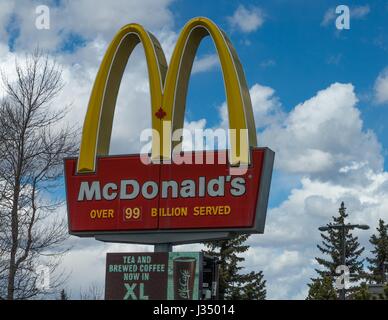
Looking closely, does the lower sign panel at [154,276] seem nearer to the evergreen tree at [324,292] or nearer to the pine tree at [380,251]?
the evergreen tree at [324,292]

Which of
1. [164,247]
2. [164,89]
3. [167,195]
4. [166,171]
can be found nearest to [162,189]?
[167,195]

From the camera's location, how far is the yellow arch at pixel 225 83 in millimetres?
19500

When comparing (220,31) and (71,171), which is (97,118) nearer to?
(71,171)

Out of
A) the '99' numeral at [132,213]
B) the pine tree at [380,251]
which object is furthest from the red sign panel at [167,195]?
the pine tree at [380,251]

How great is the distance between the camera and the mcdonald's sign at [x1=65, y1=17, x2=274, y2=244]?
19.7m

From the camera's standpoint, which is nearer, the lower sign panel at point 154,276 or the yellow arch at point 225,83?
the yellow arch at point 225,83

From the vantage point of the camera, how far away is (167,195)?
20547 millimetres

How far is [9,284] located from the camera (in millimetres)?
23859

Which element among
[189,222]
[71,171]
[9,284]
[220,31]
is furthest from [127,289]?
[220,31]

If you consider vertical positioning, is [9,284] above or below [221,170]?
below

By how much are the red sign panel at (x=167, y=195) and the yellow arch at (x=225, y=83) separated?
0.56 meters

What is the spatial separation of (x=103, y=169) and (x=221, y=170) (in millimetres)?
3725

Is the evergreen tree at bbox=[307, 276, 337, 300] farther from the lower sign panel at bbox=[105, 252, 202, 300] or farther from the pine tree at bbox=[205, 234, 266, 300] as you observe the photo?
the lower sign panel at bbox=[105, 252, 202, 300]
